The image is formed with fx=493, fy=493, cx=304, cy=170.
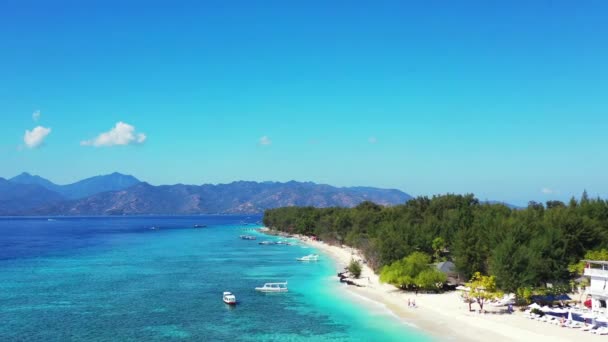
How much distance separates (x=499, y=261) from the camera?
159 ft

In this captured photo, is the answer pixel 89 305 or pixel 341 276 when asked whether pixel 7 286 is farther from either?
pixel 341 276

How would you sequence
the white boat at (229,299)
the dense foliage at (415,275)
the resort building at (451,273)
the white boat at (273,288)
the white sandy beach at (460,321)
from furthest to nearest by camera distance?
the white boat at (273,288)
the resort building at (451,273)
the dense foliage at (415,275)
the white boat at (229,299)
the white sandy beach at (460,321)

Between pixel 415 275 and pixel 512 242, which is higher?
pixel 512 242

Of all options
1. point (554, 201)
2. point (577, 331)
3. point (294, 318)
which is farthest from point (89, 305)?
point (554, 201)

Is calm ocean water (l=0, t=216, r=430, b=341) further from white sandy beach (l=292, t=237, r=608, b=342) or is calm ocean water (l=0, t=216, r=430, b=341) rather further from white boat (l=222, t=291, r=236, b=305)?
white sandy beach (l=292, t=237, r=608, b=342)

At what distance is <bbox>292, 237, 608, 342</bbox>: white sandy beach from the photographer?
3866 centimetres

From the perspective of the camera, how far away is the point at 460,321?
146 ft

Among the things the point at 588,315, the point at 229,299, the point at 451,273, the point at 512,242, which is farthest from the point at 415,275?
the point at 229,299

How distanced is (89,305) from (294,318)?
79.5 ft

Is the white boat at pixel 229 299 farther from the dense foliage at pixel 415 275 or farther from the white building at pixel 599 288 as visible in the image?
the white building at pixel 599 288

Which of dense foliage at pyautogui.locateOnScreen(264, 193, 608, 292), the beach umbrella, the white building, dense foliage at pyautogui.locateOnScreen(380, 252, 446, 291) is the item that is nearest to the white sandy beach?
dense foliage at pyautogui.locateOnScreen(380, 252, 446, 291)

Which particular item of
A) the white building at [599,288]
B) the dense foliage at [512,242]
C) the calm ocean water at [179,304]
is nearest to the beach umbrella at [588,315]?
the white building at [599,288]

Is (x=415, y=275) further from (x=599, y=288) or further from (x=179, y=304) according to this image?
(x=179, y=304)

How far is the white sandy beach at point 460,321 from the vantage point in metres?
38.7
